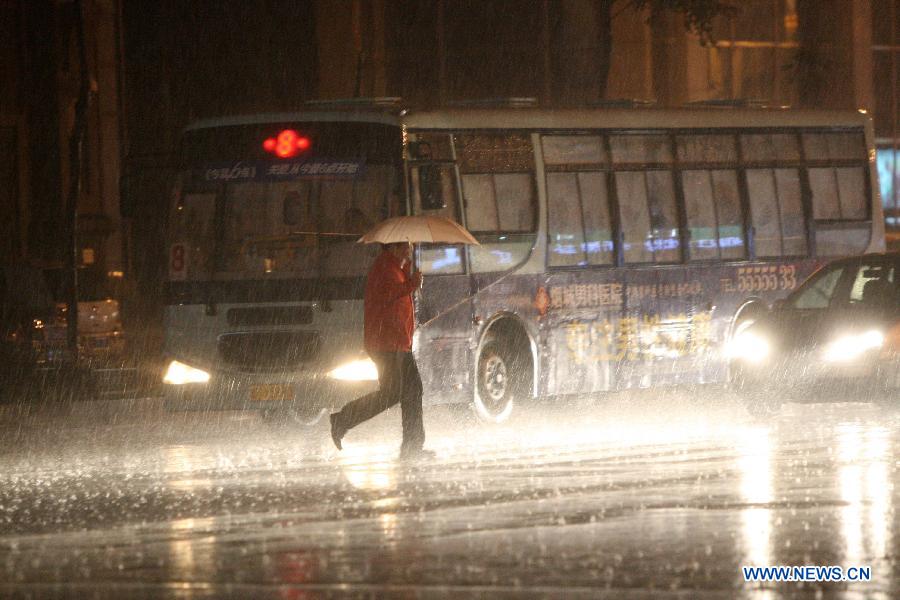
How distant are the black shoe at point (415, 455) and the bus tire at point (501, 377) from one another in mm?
3607

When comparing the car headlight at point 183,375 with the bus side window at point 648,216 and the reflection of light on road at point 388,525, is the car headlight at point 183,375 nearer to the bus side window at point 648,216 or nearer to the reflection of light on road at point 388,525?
the bus side window at point 648,216

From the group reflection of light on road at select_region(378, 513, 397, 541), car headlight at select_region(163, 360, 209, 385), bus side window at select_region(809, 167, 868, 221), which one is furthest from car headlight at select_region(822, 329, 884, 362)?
reflection of light on road at select_region(378, 513, 397, 541)

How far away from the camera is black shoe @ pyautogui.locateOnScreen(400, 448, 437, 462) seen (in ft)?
48.7

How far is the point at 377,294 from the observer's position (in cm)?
1511

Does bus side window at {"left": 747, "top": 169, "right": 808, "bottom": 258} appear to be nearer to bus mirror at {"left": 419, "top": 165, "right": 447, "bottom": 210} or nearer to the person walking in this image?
bus mirror at {"left": 419, "top": 165, "right": 447, "bottom": 210}

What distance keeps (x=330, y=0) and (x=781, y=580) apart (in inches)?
1059

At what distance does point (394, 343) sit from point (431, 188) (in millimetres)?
2647

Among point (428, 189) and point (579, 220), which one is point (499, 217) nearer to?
point (579, 220)

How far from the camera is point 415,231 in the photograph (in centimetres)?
1592

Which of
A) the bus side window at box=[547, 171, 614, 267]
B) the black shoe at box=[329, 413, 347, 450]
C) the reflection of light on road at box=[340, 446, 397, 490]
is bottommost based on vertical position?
the reflection of light on road at box=[340, 446, 397, 490]

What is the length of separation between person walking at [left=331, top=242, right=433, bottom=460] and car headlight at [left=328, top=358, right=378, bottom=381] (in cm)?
225

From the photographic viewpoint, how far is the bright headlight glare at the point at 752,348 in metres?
18.7

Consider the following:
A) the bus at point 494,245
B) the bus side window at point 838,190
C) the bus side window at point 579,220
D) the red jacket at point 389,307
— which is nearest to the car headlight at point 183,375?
the bus at point 494,245

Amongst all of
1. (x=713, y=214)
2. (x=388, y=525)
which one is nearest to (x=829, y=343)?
(x=713, y=214)
